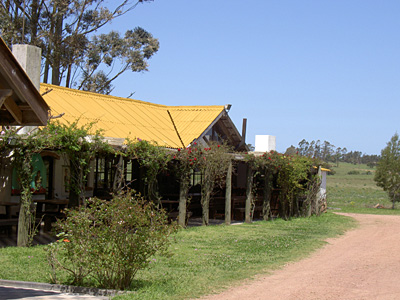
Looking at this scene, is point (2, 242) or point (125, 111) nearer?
point (2, 242)

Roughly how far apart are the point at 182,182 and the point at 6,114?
1019cm

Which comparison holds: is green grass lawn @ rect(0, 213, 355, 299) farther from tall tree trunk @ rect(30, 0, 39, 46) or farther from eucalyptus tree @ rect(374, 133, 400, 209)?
eucalyptus tree @ rect(374, 133, 400, 209)

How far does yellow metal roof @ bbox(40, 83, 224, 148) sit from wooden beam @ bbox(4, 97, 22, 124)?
9723mm

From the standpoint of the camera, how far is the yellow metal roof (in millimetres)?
17672

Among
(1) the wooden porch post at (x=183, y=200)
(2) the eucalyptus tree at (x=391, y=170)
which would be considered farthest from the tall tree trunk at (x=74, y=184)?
(2) the eucalyptus tree at (x=391, y=170)

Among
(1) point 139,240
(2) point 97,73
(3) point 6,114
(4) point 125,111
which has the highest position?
(2) point 97,73

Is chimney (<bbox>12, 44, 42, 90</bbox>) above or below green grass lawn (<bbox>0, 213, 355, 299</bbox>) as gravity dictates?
above

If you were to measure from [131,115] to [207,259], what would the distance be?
399 inches

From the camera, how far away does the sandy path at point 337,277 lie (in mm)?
8219

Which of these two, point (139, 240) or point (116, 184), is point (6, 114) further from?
point (116, 184)

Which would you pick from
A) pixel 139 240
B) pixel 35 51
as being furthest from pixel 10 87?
pixel 35 51

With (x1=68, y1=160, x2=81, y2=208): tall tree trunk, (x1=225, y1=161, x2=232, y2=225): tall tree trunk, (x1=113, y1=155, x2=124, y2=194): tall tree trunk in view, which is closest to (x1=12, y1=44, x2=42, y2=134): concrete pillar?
(x1=68, y1=160, x2=81, y2=208): tall tree trunk

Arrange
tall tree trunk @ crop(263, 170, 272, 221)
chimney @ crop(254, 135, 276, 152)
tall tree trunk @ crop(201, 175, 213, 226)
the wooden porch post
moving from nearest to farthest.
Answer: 1. the wooden porch post
2. tall tree trunk @ crop(201, 175, 213, 226)
3. tall tree trunk @ crop(263, 170, 272, 221)
4. chimney @ crop(254, 135, 276, 152)

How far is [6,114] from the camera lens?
6.68 m
